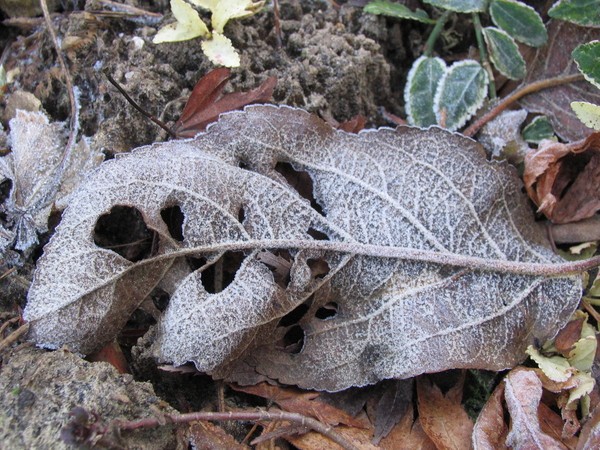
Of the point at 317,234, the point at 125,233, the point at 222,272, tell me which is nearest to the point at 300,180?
A: the point at 317,234

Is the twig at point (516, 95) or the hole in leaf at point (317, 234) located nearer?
the hole in leaf at point (317, 234)

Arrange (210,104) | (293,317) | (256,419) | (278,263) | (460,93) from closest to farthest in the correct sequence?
(256,419)
(278,263)
(293,317)
(210,104)
(460,93)

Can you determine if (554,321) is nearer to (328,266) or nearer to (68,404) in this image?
(328,266)

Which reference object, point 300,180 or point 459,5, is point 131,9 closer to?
point 300,180

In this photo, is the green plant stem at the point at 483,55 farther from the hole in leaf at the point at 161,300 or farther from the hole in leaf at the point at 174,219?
the hole in leaf at the point at 161,300

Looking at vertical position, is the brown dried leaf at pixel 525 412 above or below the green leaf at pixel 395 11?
below

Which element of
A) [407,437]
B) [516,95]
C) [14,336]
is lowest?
[407,437]

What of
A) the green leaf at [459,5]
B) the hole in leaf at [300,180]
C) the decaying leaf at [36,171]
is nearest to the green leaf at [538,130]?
the green leaf at [459,5]
